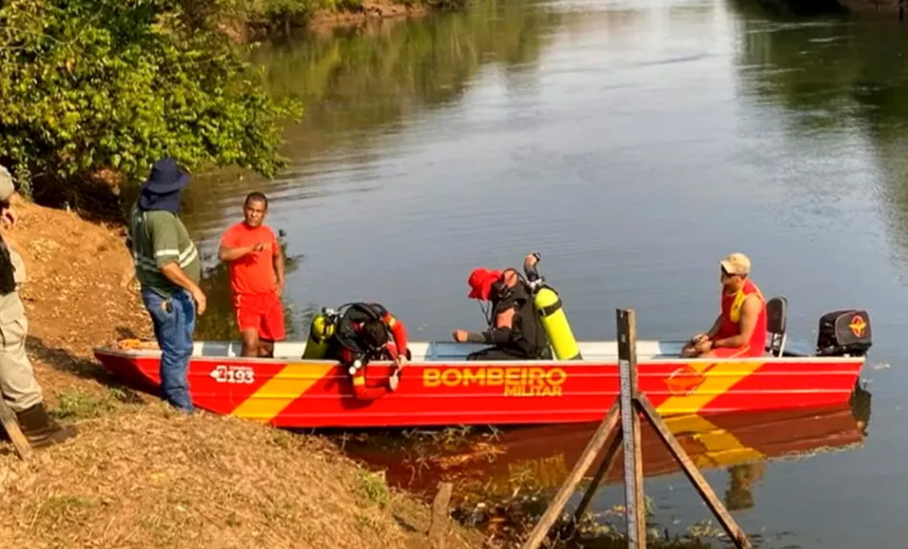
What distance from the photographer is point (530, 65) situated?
46219mm

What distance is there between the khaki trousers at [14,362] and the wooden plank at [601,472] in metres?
3.48

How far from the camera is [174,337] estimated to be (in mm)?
8727

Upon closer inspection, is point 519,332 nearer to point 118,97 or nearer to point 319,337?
point 319,337

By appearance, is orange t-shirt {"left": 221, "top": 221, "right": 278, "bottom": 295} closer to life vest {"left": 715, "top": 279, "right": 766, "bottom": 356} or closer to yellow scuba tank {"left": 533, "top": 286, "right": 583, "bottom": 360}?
yellow scuba tank {"left": 533, "top": 286, "right": 583, "bottom": 360}

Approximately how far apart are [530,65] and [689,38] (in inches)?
435

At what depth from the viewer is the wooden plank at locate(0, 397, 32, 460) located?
6.41m

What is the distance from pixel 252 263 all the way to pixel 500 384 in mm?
2388

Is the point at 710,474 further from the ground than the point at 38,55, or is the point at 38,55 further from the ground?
the point at 38,55

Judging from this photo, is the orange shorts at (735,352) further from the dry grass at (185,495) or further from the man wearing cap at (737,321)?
the dry grass at (185,495)

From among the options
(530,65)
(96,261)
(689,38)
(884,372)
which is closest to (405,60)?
(530,65)

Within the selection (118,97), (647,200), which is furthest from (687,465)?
(647,200)

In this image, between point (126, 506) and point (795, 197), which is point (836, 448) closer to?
point (126, 506)

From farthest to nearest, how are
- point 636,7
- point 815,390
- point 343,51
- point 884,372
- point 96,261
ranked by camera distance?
point 636,7 → point 343,51 → point 96,261 → point 884,372 → point 815,390

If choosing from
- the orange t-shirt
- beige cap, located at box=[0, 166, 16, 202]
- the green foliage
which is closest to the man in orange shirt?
the orange t-shirt
